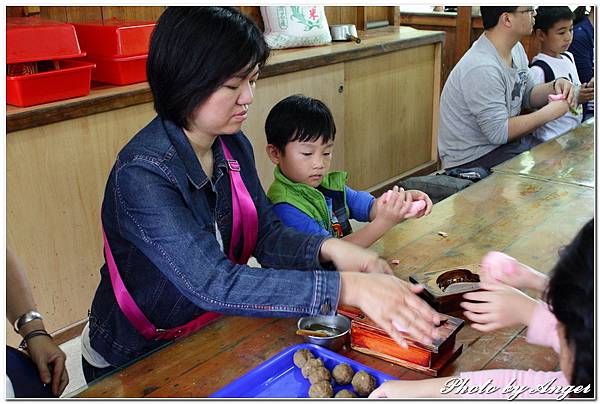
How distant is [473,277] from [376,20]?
2.96 m

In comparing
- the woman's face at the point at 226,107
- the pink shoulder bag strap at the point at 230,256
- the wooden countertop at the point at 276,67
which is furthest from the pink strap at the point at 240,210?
the wooden countertop at the point at 276,67

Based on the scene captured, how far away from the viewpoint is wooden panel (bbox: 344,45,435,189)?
3.58 m

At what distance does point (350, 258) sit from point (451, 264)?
0.96 feet

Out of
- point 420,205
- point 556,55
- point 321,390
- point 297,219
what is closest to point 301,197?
point 297,219

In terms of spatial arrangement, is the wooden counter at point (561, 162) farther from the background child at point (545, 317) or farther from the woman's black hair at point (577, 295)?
the woman's black hair at point (577, 295)

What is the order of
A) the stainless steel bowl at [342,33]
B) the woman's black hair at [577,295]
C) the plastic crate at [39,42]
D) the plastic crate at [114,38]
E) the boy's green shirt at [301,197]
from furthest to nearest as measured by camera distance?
the stainless steel bowl at [342,33] < the plastic crate at [114,38] < the plastic crate at [39,42] < the boy's green shirt at [301,197] < the woman's black hair at [577,295]

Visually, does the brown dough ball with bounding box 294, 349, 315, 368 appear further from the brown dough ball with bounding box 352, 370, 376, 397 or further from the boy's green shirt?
→ the boy's green shirt

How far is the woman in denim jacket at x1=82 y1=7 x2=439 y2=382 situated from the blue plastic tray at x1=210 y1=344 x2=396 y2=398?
76 mm

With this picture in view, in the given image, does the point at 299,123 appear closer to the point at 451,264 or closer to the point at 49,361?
the point at 451,264

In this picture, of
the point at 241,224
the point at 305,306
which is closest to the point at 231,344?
the point at 305,306

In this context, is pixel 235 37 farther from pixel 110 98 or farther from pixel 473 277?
pixel 110 98

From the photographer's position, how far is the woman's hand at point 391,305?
3.38 ft

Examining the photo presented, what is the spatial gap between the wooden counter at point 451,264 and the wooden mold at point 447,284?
0.07 m

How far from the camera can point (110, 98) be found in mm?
2373
